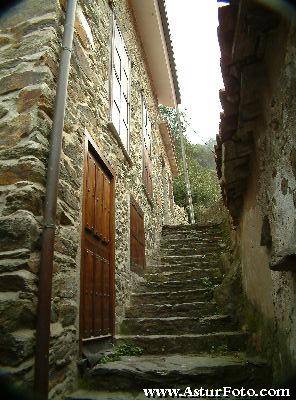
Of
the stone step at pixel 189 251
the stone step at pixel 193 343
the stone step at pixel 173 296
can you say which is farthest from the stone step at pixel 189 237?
the stone step at pixel 193 343

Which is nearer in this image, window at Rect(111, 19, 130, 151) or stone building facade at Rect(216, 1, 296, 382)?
stone building facade at Rect(216, 1, 296, 382)

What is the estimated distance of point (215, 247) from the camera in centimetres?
682

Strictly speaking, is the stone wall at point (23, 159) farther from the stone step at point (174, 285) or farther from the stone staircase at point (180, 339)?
the stone step at point (174, 285)

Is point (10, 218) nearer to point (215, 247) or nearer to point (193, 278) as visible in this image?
point (193, 278)

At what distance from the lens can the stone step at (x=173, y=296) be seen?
4.79 m

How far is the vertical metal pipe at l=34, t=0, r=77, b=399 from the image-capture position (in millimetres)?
2051

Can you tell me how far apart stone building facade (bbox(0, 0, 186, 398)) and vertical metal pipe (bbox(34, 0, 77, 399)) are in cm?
4

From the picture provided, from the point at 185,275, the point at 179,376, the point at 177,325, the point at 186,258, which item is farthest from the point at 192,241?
the point at 179,376

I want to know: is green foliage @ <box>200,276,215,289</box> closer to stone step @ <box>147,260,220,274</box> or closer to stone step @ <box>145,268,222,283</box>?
stone step @ <box>145,268,222,283</box>

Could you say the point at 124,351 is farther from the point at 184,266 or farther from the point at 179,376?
the point at 184,266

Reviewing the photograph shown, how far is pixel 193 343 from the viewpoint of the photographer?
12.3 ft

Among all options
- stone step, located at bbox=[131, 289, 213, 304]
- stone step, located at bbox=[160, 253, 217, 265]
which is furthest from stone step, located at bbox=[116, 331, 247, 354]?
stone step, located at bbox=[160, 253, 217, 265]

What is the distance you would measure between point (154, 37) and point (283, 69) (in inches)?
261

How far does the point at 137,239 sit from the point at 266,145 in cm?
364
